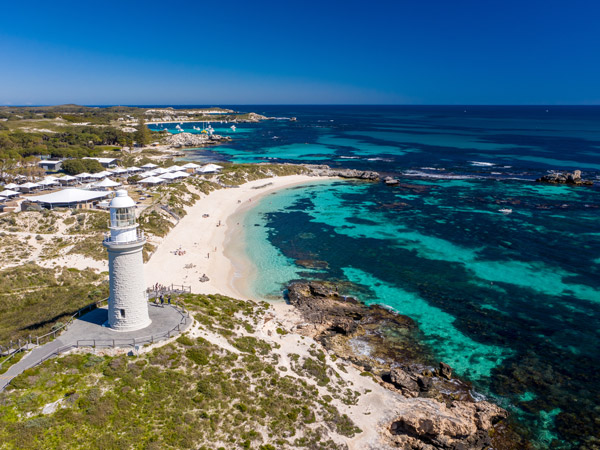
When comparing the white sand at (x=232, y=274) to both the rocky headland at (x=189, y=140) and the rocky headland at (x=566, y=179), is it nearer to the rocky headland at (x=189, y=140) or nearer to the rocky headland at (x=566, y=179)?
the rocky headland at (x=566, y=179)

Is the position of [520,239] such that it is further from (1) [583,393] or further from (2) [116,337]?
(2) [116,337]

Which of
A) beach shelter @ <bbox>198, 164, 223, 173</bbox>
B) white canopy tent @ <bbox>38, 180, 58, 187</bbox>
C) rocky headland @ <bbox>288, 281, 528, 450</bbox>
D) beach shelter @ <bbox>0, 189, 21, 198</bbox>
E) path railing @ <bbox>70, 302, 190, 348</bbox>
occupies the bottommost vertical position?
rocky headland @ <bbox>288, 281, 528, 450</bbox>

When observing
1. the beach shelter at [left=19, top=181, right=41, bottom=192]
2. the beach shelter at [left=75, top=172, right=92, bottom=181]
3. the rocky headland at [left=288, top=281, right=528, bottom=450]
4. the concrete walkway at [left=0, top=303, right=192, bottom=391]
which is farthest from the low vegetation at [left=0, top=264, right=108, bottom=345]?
the beach shelter at [left=75, top=172, right=92, bottom=181]

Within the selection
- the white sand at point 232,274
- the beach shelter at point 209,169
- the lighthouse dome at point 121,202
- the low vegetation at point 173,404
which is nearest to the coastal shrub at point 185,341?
the low vegetation at point 173,404

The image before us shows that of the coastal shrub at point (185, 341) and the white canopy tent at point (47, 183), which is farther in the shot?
the white canopy tent at point (47, 183)

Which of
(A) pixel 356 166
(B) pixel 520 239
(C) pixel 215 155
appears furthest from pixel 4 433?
(C) pixel 215 155

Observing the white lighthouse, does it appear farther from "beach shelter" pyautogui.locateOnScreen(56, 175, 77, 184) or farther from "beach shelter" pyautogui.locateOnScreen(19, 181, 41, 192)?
"beach shelter" pyautogui.locateOnScreen(56, 175, 77, 184)
